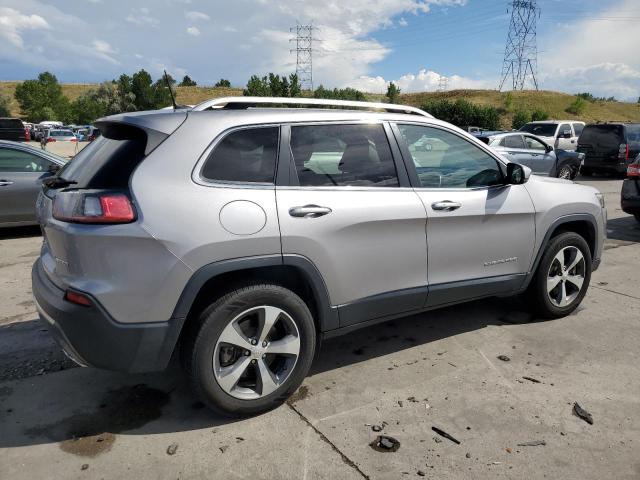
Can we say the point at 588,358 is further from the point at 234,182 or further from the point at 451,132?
the point at 234,182

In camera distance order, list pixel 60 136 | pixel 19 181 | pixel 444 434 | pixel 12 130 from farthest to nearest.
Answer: pixel 60 136 < pixel 12 130 < pixel 19 181 < pixel 444 434

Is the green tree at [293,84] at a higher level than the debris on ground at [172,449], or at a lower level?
higher

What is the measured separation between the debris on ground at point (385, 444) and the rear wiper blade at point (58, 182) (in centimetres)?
220

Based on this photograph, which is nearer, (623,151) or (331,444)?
(331,444)

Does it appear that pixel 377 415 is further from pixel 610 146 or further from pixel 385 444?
pixel 610 146

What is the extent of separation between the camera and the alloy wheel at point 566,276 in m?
4.23

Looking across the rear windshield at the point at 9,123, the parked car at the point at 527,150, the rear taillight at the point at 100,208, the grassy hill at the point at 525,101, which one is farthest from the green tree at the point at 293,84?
the rear taillight at the point at 100,208

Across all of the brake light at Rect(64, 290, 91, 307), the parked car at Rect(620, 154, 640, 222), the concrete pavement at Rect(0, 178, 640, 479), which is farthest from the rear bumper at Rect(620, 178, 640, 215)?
the brake light at Rect(64, 290, 91, 307)

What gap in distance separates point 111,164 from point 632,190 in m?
8.68

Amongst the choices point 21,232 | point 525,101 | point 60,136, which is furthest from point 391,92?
point 21,232

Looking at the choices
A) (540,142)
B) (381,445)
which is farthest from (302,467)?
(540,142)

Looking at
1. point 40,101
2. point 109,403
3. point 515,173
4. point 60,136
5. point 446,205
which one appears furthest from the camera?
point 40,101

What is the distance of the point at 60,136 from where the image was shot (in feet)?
110

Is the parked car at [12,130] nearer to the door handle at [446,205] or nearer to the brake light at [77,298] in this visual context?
the brake light at [77,298]
